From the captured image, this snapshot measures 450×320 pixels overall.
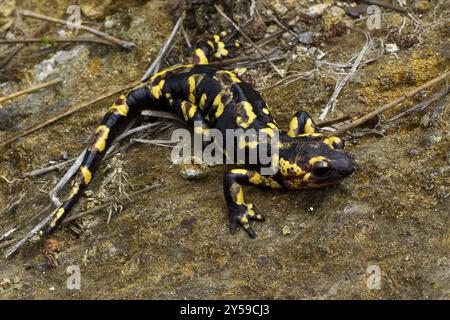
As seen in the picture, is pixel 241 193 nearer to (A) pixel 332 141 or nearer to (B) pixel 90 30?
(A) pixel 332 141

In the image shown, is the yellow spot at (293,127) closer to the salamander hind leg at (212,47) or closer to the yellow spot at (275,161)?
the yellow spot at (275,161)

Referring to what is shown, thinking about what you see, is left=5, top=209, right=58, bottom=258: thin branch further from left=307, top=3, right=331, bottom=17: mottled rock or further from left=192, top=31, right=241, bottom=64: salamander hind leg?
left=307, top=3, right=331, bottom=17: mottled rock

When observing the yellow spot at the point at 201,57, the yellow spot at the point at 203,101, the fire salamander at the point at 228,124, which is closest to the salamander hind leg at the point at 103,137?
the fire salamander at the point at 228,124

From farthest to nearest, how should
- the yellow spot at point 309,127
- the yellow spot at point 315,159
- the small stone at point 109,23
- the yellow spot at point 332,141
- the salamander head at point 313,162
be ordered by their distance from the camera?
the small stone at point 109,23 → the yellow spot at point 309,127 → the yellow spot at point 332,141 → the yellow spot at point 315,159 → the salamander head at point 313,162

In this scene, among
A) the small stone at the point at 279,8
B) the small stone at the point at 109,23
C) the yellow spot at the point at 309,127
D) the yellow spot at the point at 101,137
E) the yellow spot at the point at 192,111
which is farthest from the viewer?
the small stone at the point at 109,23

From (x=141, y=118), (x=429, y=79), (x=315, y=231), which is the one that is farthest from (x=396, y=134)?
(x=141, y=118)

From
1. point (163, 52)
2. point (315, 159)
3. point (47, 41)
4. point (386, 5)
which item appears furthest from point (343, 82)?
point (47, 41)

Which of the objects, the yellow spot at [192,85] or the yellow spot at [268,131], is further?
the yellow spot at [192,85]
